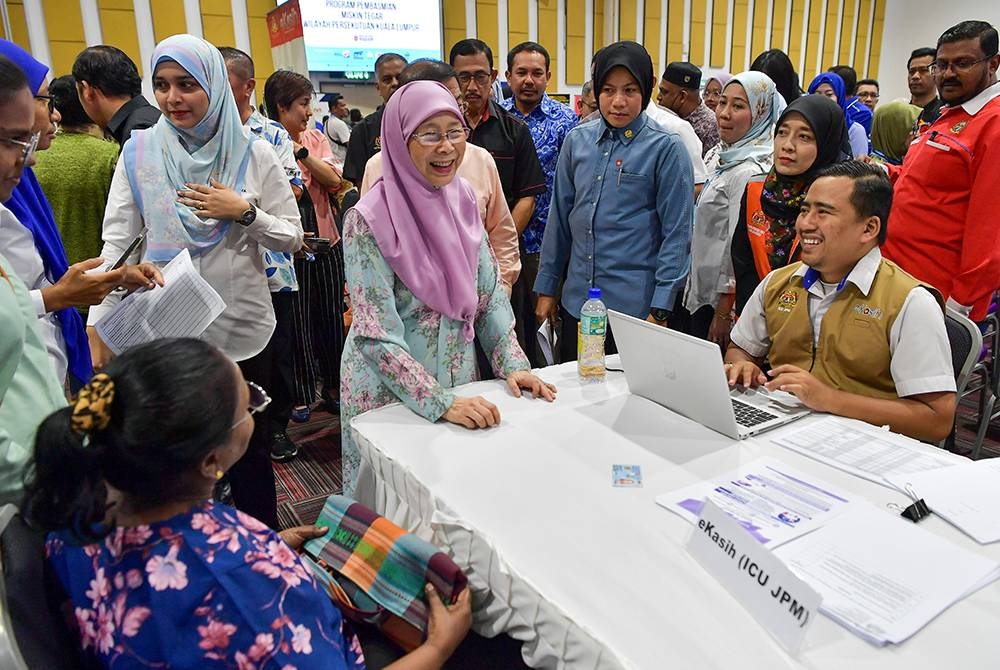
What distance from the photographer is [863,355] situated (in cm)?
150

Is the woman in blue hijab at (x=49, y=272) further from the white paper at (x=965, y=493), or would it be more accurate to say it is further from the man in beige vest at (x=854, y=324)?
the white paper at (x=965, y=493)

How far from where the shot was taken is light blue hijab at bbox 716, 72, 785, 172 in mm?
2539

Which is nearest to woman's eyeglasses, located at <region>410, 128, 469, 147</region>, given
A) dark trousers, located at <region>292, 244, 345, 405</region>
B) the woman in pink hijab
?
the woman in pink hijab

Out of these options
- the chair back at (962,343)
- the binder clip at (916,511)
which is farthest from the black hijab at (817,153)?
the binder clip at (916,511)

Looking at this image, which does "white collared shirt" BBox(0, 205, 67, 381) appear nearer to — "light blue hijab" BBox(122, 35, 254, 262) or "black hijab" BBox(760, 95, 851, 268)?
"light blue hijab" BBox(122, 35, 254, 262)

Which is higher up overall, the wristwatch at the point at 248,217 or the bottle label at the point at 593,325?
the wristwatch at the point at 248,217

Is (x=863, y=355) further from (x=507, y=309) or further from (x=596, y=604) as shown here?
A: (x=596, y=604)

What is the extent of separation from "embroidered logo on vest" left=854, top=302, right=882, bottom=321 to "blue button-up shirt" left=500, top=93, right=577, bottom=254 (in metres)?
1.66

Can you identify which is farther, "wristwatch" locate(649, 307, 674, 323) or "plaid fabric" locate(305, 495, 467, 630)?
"wristwatch" locate(649, 307, 674, 323)

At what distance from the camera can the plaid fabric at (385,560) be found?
99 centimetres

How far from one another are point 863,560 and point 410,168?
120cm

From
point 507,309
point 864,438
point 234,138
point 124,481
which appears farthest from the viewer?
point 234,138

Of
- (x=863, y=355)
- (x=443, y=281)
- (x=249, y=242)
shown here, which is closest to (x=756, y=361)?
(x=863, y=355)

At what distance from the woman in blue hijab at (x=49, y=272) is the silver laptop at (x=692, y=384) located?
1.14 meters
